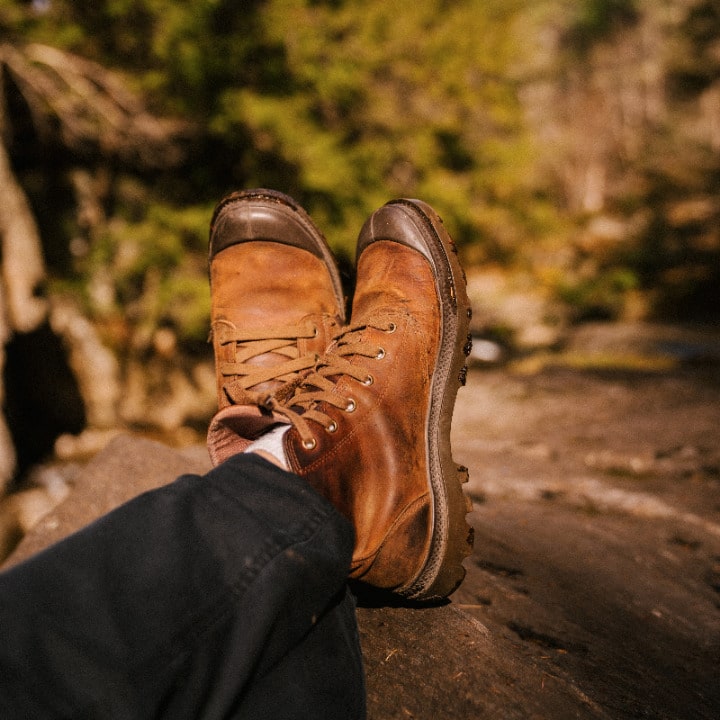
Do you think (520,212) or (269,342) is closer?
(269,342)

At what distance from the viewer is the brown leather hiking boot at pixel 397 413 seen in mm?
1122

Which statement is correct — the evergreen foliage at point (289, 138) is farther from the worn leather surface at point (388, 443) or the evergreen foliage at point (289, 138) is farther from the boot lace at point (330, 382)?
the boot lace at point (330, 382)

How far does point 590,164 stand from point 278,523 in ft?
62.2

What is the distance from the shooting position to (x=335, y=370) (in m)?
1.35

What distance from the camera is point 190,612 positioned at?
0.77 meters

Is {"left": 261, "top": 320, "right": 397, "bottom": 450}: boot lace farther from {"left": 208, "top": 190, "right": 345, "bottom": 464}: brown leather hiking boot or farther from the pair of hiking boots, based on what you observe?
{"left": 208, "top": 190, "right": 345, "bottom": 464}: brown leather hiking boot

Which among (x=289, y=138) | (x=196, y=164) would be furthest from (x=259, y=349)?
(x=196, y=164)

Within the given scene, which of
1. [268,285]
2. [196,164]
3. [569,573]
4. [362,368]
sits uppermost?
[196,164]

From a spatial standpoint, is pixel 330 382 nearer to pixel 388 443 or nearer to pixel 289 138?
pixel 388 443

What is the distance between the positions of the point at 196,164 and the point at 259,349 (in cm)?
463

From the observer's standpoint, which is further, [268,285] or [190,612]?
[268,285]

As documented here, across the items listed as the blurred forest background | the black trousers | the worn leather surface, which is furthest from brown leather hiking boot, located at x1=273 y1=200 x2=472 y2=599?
the blurred forest background

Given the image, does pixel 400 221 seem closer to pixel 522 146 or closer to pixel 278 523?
pixel 278 523

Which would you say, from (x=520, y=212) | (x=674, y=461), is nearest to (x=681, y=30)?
(x=520, y=212)
